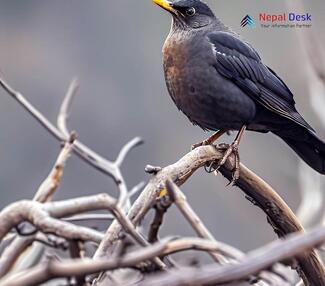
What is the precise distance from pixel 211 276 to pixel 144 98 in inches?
188

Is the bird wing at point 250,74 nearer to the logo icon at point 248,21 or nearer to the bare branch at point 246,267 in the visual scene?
the logo icon at point 248,21

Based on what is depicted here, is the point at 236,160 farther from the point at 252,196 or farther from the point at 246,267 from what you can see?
the point at 246,267

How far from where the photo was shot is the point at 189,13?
2.96 metres

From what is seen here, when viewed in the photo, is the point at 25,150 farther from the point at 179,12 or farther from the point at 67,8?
the point at 179,12

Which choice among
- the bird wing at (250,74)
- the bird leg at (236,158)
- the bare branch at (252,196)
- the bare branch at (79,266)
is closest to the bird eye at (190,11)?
the bird wing at (250,74)

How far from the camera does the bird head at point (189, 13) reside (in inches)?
116

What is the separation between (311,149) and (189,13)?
28.4 inches

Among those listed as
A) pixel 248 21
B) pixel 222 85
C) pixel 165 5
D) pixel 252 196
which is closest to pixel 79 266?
pixel 252 196

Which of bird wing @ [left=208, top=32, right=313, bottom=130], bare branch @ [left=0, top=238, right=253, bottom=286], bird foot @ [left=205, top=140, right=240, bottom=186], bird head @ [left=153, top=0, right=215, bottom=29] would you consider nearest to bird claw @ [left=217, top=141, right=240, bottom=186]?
bird foot @ [left=205, top=140, right=240, bottom=186]

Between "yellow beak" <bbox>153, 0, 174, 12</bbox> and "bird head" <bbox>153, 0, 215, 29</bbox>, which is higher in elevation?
"yellow beak" <bbox>153, 0, 174, 12</bbox>

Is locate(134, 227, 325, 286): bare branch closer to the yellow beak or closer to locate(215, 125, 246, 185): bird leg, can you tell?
locate(215, 125, 246, 185): bird leg

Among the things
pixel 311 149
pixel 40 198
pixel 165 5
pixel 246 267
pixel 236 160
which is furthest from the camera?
pixel 165 5

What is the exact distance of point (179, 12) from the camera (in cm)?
296

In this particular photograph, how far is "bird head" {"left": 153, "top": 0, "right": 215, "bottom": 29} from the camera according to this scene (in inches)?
116
